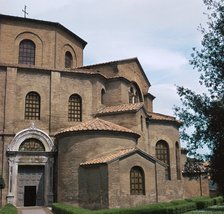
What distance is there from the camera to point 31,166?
82.4 ft

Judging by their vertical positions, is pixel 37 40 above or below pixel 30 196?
above

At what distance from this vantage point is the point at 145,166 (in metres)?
22.4

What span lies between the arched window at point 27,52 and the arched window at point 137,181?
517 inches

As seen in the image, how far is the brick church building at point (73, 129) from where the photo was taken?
72.2ft

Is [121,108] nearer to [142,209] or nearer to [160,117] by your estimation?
[160,117]

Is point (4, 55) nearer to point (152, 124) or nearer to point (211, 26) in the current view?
point (152, 124)

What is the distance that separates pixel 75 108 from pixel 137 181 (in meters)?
8.52

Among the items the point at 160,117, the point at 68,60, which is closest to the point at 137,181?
the point at 160,117

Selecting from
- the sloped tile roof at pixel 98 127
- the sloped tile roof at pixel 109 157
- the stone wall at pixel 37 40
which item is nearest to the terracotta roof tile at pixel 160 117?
the sloped tile roof at pixel 98 127

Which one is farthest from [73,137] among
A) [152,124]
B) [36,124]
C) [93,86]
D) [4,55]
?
[4,55]

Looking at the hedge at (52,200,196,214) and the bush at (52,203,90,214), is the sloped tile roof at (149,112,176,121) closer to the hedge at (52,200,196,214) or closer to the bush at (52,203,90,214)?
the hedge at (52,200,196,214)

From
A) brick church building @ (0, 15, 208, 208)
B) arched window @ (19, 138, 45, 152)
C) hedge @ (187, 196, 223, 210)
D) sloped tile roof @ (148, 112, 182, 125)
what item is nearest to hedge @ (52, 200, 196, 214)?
brick church building @ (0, 15, 208, 208)

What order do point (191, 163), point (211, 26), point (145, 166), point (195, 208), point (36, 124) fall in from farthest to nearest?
point (36, 124) → point (195, 208) → point (145, 166) → point (191, 163) → point (211, 26)

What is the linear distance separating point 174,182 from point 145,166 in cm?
671
